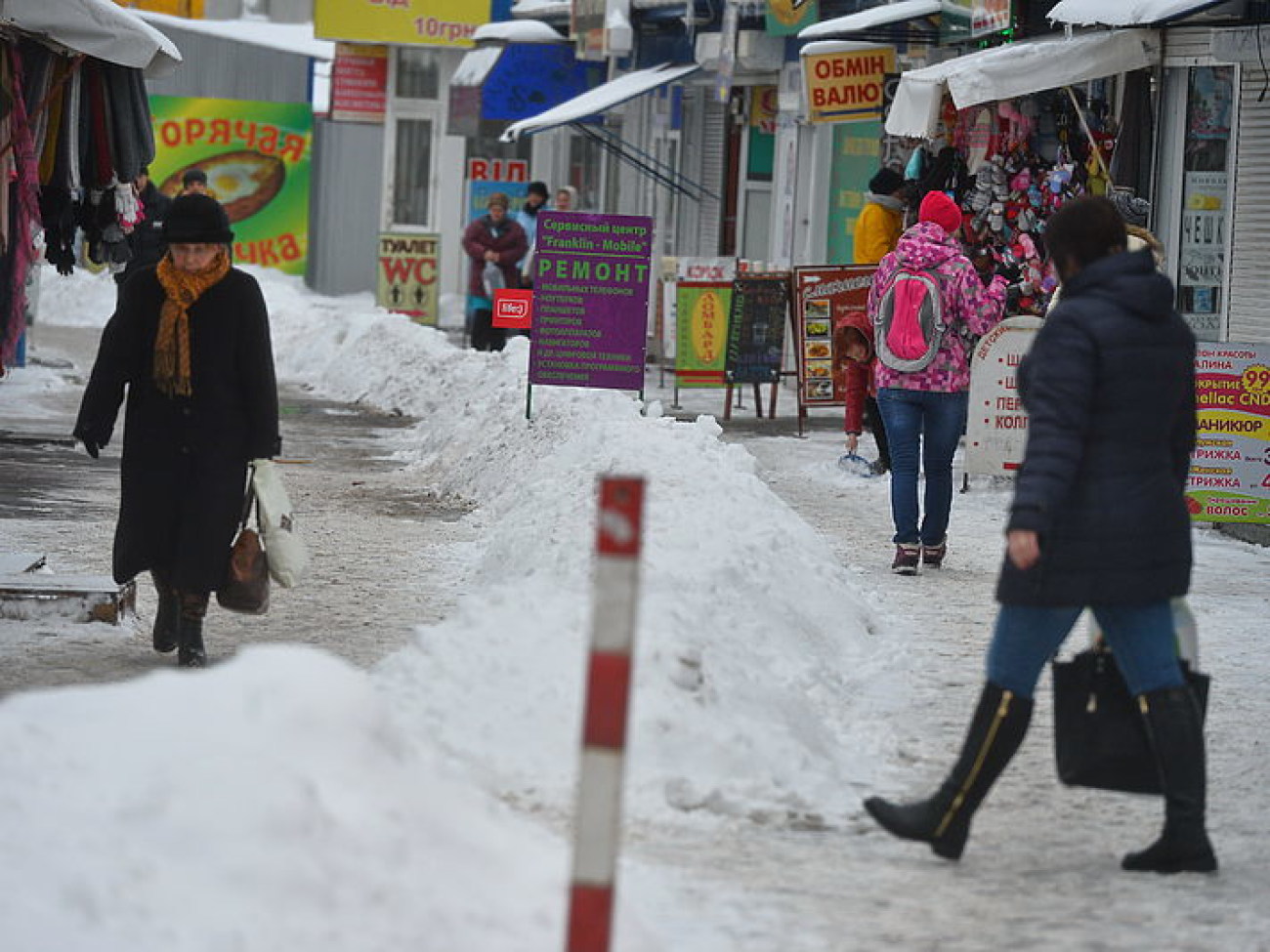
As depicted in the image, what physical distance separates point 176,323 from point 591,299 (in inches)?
267

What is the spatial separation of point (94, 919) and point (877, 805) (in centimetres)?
255

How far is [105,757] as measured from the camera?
5.03 m

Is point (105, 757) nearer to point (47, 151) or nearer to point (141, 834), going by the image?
point (141, 834)

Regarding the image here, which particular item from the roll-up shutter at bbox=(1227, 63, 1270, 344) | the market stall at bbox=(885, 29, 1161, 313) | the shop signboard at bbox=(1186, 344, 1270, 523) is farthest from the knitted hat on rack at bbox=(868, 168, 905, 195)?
the shop signboard at bbox=(1186, 344, 1270, 523)

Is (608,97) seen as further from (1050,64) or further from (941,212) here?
(941,212)

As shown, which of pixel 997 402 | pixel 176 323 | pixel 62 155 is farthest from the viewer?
pixel 997 402

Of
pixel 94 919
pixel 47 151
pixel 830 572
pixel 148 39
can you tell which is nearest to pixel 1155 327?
pixel 94 919

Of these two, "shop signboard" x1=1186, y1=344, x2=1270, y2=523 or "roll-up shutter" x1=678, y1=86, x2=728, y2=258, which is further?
"roll-up shutter" x1=678, y1=86, x2=728, y2=258

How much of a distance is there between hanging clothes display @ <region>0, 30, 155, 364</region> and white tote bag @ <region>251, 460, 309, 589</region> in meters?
2.73

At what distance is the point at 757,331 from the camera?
19.6 m

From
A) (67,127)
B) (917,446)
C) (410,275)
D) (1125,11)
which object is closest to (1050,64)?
(1125,11)

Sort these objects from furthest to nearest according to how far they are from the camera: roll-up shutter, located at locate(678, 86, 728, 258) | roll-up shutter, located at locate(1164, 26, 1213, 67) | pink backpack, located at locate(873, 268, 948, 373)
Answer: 1. roll-up shutter, located at locate(678, 86, 728, 258)
2. roll-up shutter, located at locate(1164, 26, 1213, 67)
3. pink backpack, located at locate(873, 268, 948, 373)

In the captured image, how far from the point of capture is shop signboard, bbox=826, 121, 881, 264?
23.4 meters

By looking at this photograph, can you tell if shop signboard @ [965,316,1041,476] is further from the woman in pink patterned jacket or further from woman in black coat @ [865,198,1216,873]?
woman in black coat @ [865,198,1216,873]
